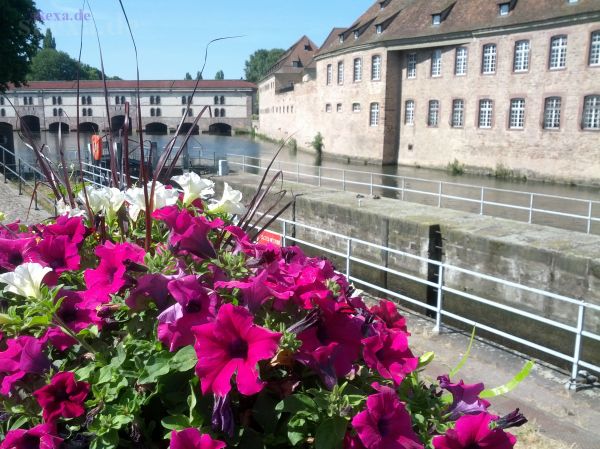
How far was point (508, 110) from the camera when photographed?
29.5 meters

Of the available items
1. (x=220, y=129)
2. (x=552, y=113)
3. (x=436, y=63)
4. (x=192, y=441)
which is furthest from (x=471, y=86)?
(x=220, y=129)

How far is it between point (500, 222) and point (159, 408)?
353 inches

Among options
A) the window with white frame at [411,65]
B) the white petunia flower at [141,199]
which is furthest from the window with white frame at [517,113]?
the white petunia flower at [141,199]

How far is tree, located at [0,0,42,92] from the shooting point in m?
23.7

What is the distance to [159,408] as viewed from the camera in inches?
52.2

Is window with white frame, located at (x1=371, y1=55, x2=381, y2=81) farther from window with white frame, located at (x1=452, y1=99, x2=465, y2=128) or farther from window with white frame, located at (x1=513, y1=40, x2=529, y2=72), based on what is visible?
window with white frame, located at (x1=513, y1=40, x2=529, y2=72)

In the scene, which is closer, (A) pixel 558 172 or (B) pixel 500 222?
(B) pixel 500 222

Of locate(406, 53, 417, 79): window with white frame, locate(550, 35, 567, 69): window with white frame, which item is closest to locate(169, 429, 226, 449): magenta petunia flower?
locate(550, 35, 567, 69): window with white frame

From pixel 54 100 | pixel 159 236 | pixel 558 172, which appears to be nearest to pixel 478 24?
pixel 558 172

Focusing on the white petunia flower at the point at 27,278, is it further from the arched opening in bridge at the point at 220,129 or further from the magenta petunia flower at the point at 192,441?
the arched opening in bridge at the point at 220,129

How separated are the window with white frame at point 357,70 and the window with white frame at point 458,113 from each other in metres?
8.42

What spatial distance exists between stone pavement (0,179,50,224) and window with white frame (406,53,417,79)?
25.5 meters

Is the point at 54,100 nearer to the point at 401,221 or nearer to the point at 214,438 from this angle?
the point at 401,221

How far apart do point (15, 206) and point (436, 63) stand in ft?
87.1
